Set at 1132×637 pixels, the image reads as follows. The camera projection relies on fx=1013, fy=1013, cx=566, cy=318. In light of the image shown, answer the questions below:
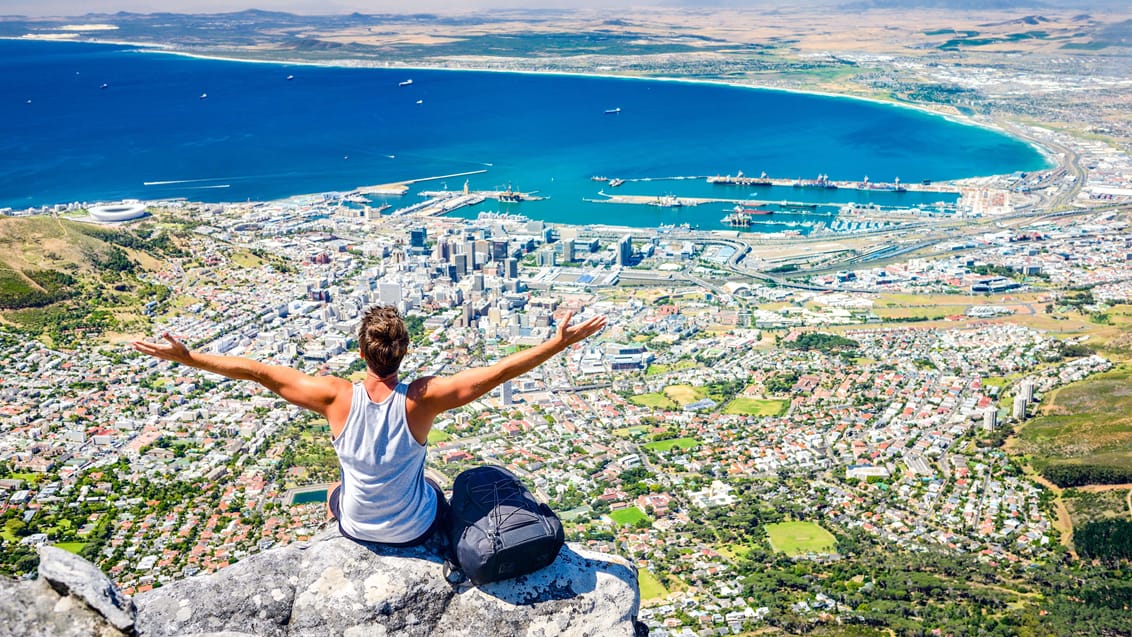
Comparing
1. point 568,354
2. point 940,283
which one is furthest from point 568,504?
point 940,283

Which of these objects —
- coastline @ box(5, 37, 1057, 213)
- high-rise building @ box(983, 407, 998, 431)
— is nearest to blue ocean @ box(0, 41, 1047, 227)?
coastline @ box(5, 37, 1057, 213)

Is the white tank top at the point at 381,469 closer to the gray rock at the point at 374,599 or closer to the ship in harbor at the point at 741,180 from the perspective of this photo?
the gray rock at the point at 374,599

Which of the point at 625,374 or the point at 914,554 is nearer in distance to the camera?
the point at 914,554

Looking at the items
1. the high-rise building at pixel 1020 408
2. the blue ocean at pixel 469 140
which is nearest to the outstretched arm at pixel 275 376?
the high-rise building at pixel 1020 408

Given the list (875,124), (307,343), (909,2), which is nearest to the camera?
(307,343)

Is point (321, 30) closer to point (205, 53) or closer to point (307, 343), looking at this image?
point (205, 53)

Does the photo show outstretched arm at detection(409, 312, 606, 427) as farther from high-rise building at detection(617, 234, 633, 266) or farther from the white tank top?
high-rise building at detection(617, 234, 633, 266)

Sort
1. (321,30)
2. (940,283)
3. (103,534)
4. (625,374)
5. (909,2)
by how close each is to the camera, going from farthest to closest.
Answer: (909,2) → (321,30) → (940,283) → (625,374) → (103,534)
